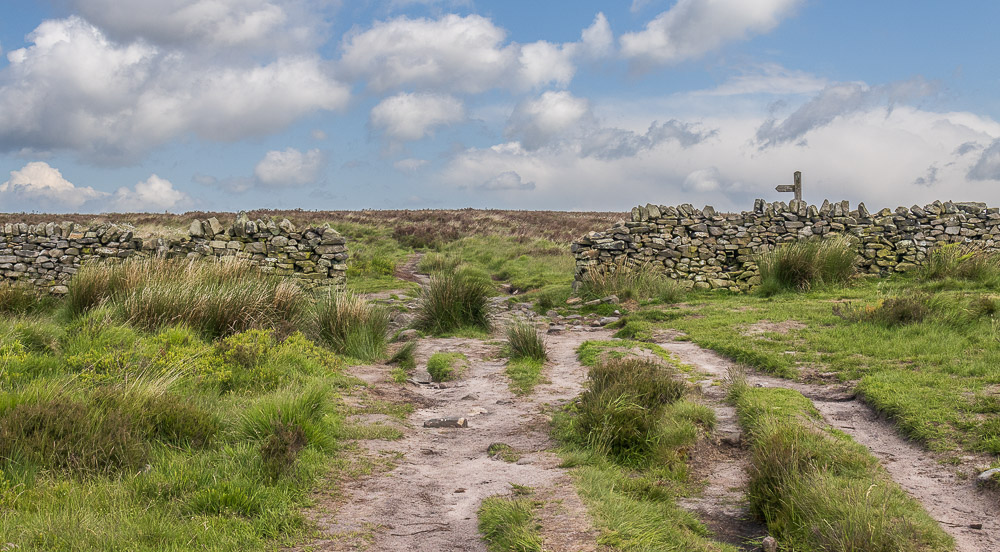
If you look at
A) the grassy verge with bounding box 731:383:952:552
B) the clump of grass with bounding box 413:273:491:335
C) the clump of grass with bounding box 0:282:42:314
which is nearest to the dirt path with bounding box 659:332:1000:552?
the grassy verge with bounding box 731:383:952:552

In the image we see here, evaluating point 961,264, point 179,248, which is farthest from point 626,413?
point 961,264

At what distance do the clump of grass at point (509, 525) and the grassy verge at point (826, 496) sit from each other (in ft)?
5.20

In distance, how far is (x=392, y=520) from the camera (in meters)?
4.66

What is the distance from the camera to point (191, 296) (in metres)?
10.1

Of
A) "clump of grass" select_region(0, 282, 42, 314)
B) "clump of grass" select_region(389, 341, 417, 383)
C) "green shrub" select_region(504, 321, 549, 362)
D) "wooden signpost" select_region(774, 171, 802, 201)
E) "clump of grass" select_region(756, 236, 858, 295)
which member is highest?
"wooden signpost" select_region(774, 171, 802, 201)

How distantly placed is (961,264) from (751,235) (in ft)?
15.2

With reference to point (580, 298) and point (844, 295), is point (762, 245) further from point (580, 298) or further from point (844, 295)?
point (580, 298)

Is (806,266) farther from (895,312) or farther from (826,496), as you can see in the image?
(826,496)

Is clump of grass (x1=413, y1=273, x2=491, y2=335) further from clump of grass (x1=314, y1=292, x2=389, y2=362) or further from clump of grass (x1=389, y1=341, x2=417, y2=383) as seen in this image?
clump of grass (x1=389, y1=341, x2=417, y2=383)

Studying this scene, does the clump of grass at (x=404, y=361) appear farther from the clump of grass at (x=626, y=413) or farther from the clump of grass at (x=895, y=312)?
the clump of grass at (x=895, y=312)

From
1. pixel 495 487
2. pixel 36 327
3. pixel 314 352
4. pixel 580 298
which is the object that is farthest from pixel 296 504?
pixel 580 298

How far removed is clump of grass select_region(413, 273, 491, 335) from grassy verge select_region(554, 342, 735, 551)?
4.95 m

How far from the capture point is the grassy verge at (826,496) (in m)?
3.91

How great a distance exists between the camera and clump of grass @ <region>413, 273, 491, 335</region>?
12.3 m
